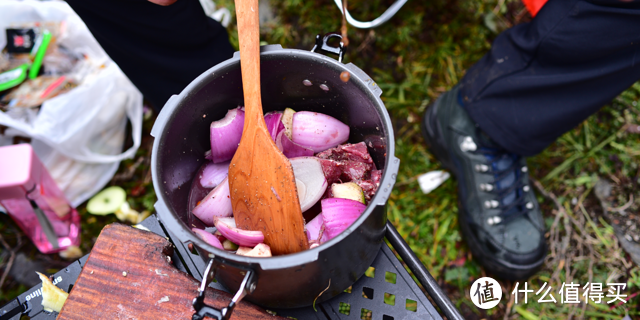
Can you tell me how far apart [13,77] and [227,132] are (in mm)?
1007

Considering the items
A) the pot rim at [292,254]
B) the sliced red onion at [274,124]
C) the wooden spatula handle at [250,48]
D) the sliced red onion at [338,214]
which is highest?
the wooden spatula handle at [250,48]

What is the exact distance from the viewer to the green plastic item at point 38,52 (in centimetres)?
140

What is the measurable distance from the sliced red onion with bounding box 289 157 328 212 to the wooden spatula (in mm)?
66

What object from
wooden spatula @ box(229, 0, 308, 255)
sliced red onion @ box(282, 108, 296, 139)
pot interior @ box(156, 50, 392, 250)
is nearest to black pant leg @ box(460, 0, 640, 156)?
pot interior @ box(156, 50, 392, 250)

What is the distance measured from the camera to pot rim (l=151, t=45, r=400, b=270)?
0.58 meters

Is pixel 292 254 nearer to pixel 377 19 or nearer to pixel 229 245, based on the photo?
pixel 229 245

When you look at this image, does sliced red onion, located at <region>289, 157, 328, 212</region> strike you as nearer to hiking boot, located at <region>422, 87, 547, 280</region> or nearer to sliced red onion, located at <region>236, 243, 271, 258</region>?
sliced red onion, located at <region>236, 243, 271, 258</region>

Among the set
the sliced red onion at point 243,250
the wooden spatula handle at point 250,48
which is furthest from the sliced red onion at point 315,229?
the wooden spatula handle at point 250,48

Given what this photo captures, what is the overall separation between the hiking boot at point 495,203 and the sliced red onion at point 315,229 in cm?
78

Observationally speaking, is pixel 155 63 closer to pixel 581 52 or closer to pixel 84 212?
pixel 84 212

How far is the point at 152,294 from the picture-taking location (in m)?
0.79

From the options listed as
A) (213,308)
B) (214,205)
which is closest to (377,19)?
(214,205)

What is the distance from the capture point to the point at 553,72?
112 cm

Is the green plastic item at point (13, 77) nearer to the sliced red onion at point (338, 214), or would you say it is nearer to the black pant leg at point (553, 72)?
the sliced red onion at point (338, 214)
